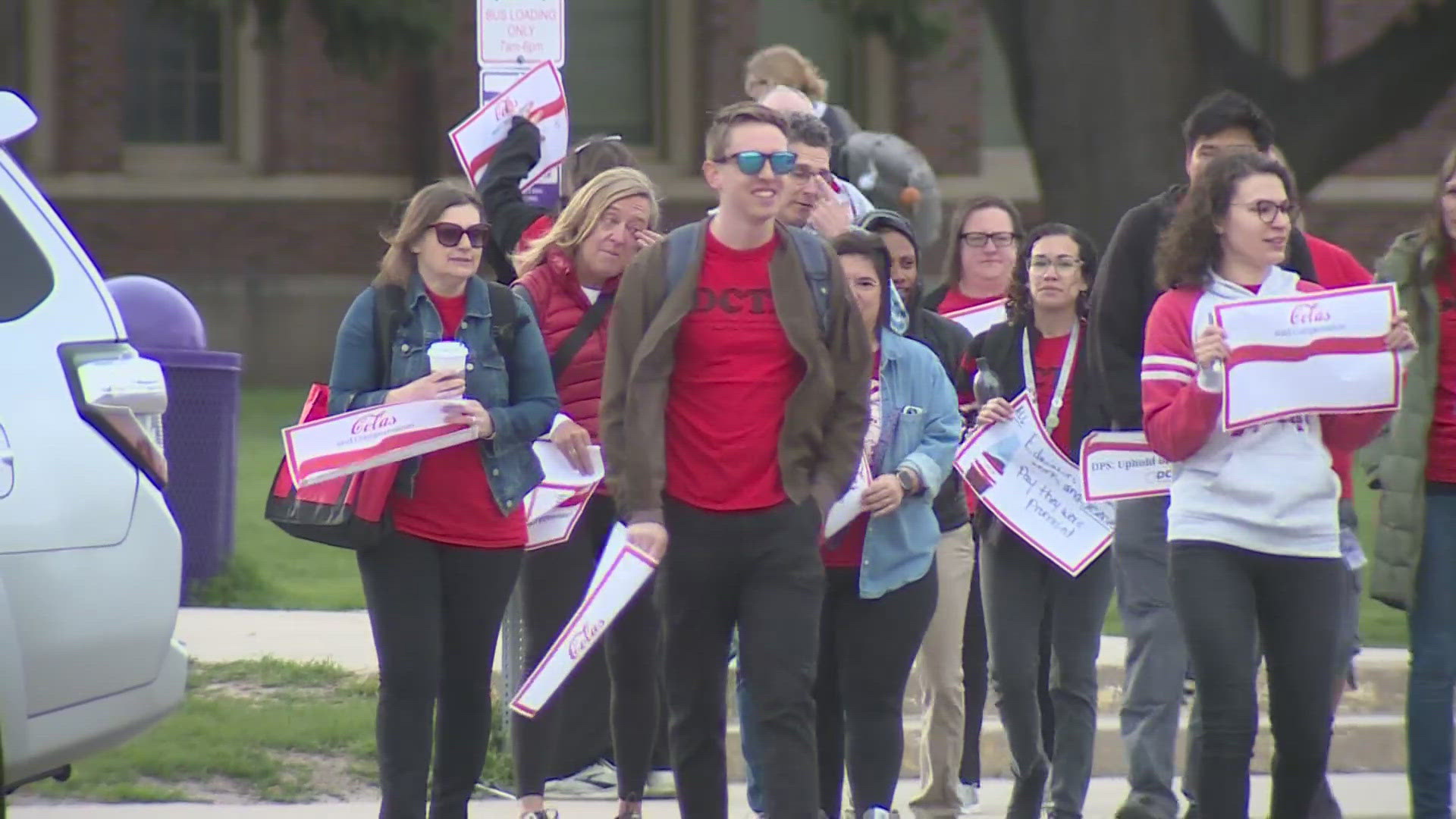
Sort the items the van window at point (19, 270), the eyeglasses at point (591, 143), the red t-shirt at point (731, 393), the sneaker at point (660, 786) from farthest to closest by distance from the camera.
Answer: the sneaker at point (660, 786)
the eyeglasses at point (591, 143)
the red t-shirt at point (731, 393)
the van window at point (19, 270)

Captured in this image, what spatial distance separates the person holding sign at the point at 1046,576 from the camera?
7660 millimetres

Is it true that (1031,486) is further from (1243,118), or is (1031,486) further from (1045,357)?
(1243,118)

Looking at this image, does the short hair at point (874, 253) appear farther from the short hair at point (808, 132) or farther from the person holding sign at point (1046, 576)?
the person holding sign at point (1046, 576)

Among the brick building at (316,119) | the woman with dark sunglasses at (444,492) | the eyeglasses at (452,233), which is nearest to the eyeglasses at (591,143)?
the woman with dark sunglasses at (444,492)

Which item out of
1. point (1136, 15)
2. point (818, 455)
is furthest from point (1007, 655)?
point (1136, 15)

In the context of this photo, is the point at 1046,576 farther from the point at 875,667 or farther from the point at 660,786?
the point at 660,786

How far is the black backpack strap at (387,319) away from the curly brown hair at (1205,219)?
1989mm

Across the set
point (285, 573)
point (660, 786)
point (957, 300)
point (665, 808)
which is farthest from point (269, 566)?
point (957, 300)

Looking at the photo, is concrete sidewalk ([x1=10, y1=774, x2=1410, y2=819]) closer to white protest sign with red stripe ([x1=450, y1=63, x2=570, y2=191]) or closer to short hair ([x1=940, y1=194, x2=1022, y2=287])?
short hair ([x1=940, y1=194, x2=1022, y2=287])

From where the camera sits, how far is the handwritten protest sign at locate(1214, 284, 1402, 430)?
6262 mm

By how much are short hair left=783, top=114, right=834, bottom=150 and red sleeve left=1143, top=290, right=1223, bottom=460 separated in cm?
147

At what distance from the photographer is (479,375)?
22.2ft

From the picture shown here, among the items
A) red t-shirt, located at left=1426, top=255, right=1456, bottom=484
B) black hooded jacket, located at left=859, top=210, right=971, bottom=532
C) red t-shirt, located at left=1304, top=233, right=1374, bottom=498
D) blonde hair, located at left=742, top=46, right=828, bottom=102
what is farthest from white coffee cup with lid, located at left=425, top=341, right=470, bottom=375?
blonde hair, located at left=742, top=46, right=828, bottom=102

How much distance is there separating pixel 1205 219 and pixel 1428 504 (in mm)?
1161
